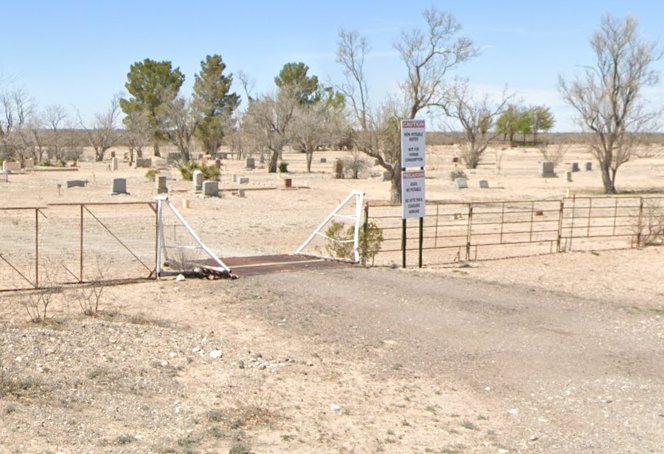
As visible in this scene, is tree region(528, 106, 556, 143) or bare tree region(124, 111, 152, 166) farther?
tree region(528, 106, 556, 143)

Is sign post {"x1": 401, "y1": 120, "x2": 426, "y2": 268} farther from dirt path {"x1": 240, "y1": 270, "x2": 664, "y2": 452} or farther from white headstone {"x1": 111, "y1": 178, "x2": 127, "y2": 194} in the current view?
white headstone {"x1": 111, "y1": 178, "x2": 127, "y2": 194}

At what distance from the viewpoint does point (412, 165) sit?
16141 millimetres

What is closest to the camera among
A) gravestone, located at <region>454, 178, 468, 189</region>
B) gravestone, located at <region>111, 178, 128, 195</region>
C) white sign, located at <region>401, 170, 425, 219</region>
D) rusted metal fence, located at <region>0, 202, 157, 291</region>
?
rusted metal fence, located at <region>0, 202, 157, 291</region>

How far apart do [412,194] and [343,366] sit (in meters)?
Result: 7.51

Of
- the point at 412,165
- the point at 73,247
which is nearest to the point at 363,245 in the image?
the point at 412,165

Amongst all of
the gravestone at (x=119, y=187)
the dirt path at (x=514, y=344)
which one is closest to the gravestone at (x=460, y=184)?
the gravestone at (x=119, y=187)

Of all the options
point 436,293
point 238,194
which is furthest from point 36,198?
point 436,293

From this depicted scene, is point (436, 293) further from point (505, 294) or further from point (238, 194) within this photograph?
point (238, 194)

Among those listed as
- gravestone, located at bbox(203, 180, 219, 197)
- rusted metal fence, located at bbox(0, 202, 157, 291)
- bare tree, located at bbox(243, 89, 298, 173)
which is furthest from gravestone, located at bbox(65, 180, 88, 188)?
bare tree, located at bbox(243, 89, 298, 173)

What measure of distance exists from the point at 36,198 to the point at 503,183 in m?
26.2

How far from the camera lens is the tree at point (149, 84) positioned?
90.6 metres

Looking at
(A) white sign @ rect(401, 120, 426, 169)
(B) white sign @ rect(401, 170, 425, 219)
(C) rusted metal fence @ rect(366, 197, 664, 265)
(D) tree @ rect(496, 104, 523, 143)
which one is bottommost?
(C) rusted metal fence @ rect(366, 197, 664, 265)

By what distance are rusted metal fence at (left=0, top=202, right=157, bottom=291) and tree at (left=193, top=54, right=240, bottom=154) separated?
196ft

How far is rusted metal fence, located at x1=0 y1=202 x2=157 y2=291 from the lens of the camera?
46.5ft
